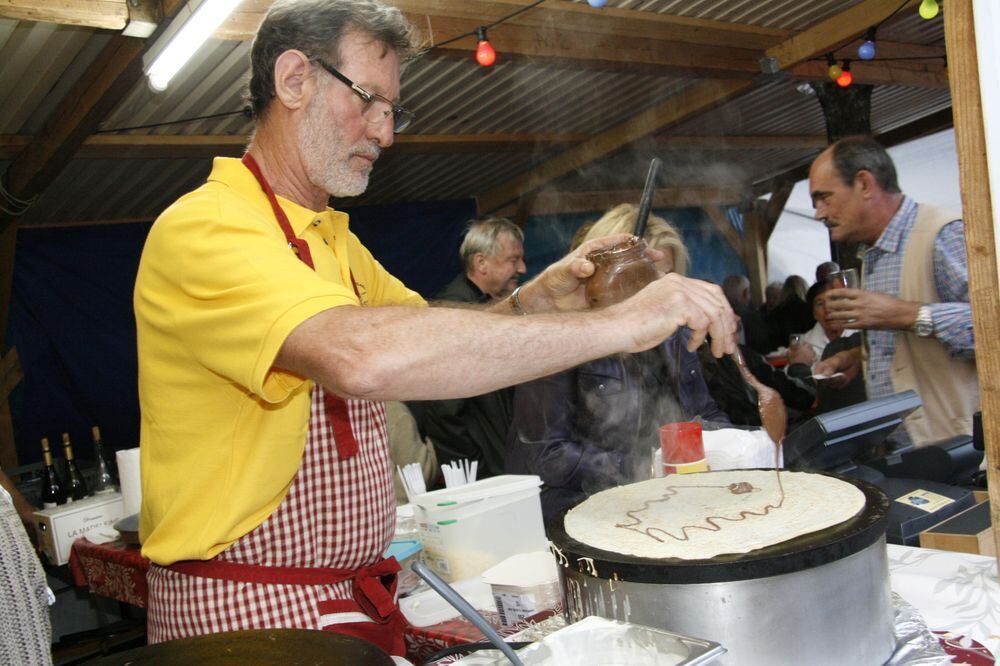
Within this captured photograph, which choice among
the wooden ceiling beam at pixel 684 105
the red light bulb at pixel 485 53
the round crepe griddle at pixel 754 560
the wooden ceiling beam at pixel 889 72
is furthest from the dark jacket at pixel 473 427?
the wooden ceiling beam at pixel 889 72

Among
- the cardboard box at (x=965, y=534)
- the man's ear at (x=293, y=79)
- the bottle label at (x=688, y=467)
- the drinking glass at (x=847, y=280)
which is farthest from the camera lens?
the drinking glass at (x=847, y=280)

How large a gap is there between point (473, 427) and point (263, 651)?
3334 millimetres

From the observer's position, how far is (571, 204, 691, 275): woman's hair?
321cm

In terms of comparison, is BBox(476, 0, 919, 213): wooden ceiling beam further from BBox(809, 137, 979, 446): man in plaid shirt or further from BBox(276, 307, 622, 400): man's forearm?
BBox(276, 307, 622, 400): man's forearm

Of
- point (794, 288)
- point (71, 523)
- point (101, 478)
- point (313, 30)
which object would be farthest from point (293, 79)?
point (794, 288)

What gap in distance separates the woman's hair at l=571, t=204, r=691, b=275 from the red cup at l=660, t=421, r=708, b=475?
1.30 metres

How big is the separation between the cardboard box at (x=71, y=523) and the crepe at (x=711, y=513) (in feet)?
12.0

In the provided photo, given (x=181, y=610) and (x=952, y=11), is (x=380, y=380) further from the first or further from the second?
(x=952, y=11)

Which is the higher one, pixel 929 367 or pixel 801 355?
pixel 929 367

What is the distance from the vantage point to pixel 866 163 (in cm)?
365

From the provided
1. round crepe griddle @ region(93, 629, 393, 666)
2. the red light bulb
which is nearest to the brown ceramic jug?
round crepe griddle @ region(93, 629, 393, 666)

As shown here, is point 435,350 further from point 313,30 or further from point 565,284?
point 565,284

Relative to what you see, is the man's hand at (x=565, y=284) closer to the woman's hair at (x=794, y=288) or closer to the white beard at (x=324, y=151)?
the white beard at (x=324, y=151)

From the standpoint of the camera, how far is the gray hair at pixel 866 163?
3650 mm
